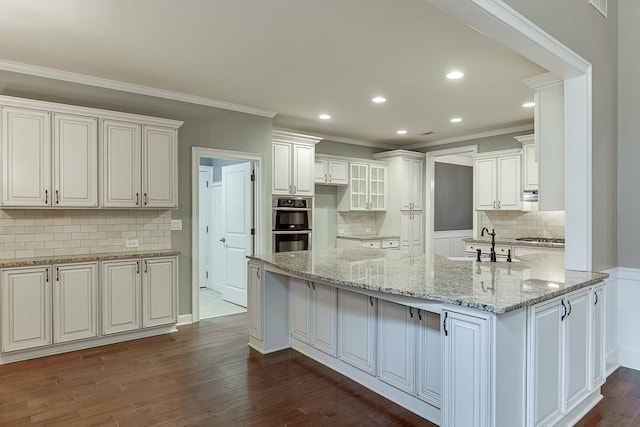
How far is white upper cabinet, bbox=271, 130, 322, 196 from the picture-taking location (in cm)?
565

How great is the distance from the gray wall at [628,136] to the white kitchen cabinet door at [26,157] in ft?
17.0

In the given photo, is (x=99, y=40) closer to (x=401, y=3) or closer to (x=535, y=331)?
(x=401, y=3)

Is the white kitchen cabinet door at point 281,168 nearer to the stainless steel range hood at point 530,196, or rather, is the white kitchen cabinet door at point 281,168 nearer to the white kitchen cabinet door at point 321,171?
the white kitchen cabinet door at point 321,171

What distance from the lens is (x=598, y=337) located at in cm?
279

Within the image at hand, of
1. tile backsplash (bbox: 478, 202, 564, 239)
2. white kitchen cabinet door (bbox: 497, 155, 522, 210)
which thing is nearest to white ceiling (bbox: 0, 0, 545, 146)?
white kitchen cabinet door (bbox: 497, 155, 522, 210)

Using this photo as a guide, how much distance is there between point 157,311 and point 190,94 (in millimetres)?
2530

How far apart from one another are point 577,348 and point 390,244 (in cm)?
462

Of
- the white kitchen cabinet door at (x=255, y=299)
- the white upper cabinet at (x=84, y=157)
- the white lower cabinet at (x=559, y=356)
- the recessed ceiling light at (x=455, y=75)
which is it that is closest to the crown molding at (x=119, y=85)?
the white upper cabinet at (x=84, y=157)

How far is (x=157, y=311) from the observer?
423cm

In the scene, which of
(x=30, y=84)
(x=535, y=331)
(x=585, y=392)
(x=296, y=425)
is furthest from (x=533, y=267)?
(x=30, y=84)

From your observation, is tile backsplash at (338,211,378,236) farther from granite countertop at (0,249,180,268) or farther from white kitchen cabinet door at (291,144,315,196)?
granite countertop at (0,249,180,268)

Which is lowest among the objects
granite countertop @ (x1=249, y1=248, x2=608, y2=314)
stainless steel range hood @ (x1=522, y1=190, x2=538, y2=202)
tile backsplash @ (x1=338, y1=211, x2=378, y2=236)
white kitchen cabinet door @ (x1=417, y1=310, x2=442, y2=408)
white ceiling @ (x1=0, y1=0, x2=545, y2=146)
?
white kitchen cabinet door @ (x1=417, y1=310, x2=442, y2=408)

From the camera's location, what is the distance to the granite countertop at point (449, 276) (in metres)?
2.02

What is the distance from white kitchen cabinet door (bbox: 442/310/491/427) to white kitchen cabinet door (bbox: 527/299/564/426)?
38cm
